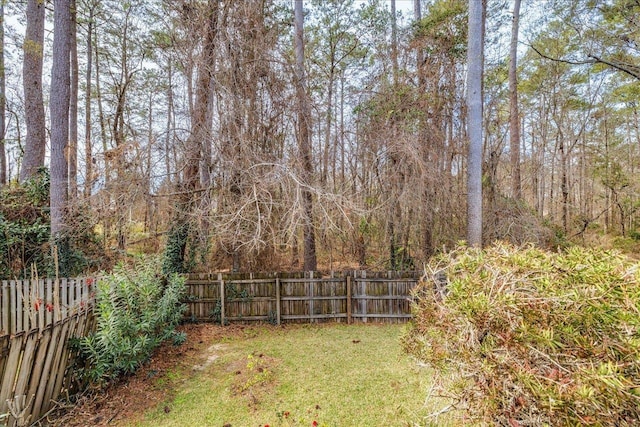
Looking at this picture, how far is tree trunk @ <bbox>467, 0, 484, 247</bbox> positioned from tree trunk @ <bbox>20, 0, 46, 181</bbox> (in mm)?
9866

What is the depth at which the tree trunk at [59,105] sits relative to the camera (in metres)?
5.81

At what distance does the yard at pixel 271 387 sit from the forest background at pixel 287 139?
70.4 inches

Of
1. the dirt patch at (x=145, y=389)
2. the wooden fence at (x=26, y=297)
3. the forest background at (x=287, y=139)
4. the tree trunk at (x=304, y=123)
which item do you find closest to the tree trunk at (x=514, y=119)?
the forest background at (x=287, y=139)

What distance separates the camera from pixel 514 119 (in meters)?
7.89

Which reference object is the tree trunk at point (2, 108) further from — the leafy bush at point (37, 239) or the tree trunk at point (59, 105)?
the tree trunk at point (59, 105)

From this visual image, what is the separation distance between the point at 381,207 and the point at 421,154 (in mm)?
1388

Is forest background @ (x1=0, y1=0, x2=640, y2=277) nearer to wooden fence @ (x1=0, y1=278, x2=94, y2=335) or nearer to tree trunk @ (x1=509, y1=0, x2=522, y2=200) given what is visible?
tree trunk @ (x1=509, y1=0, x2=522, y2=200)

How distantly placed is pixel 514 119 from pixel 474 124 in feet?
9.13

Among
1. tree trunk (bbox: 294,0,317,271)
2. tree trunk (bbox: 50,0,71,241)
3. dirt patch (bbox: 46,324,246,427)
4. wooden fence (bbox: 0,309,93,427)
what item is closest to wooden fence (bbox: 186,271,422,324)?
dirt patch (bbox: 46,324,246,427)

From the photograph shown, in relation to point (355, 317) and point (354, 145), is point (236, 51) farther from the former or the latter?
point (355, 317)

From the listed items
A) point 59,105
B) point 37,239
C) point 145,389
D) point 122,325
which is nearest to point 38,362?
point 122,325

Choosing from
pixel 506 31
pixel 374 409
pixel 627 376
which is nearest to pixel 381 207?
pixel 374 409

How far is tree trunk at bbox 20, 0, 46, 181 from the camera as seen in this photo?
6.94 m

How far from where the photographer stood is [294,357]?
A: 441cm
